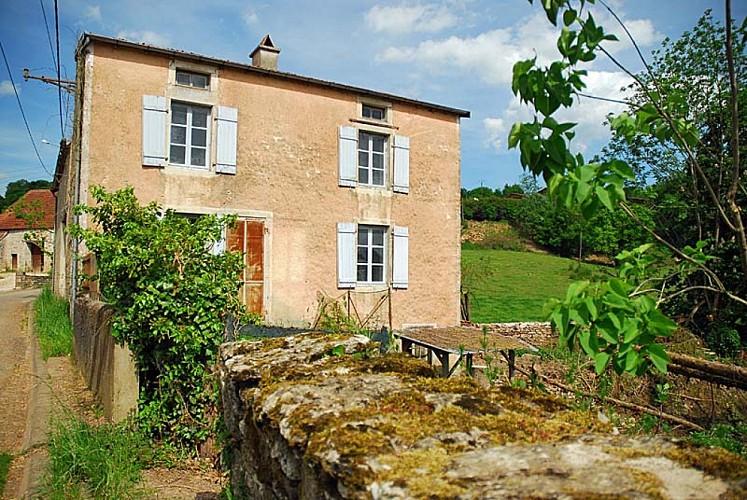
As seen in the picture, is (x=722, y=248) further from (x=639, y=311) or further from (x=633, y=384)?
(x=639, y=311)

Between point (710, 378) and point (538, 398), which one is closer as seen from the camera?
point (538, 398)

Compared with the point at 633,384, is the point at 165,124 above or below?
above

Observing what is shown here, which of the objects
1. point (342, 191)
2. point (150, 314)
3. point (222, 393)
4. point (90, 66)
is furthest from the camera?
point (342, 191)

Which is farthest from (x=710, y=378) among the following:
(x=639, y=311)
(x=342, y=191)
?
(x=342, y=191)

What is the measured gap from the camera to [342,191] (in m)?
13.1

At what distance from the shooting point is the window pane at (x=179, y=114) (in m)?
11.5

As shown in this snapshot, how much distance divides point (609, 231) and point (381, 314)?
6070mm

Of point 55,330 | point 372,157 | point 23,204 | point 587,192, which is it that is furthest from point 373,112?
point 23,204

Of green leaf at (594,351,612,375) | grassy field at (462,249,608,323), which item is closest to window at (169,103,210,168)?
green leaf at (594,351,612,375)

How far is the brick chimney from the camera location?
42.2ft

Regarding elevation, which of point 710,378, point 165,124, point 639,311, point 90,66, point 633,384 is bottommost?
point 633,384

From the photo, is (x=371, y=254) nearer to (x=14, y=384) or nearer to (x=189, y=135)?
(x=189, y=135)

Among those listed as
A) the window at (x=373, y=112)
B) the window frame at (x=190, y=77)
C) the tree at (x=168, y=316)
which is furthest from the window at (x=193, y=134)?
the tree at (x=168, y=316)

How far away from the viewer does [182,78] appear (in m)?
11.5
